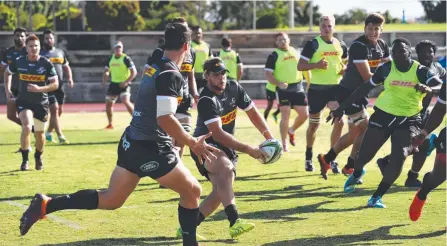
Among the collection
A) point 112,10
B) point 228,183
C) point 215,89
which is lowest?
point 112,10

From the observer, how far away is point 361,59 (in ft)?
42.5

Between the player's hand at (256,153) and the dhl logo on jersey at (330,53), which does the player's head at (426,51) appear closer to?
the dhl logo on jersey at (330,53)

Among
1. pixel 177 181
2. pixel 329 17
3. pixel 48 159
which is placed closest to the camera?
pixel 177 181

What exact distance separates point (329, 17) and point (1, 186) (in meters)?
5.40

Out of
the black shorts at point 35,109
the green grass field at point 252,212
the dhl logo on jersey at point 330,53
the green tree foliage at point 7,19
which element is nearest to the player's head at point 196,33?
the green grass field at point 252,212

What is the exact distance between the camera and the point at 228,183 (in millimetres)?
9008

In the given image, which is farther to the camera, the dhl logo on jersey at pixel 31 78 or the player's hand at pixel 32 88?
the dhl logo on jersey at pixel 31 78

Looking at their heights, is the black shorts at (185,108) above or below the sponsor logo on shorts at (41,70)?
below

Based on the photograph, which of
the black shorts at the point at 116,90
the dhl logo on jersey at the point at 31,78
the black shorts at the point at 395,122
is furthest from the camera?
the black shorts at the point at 116,90

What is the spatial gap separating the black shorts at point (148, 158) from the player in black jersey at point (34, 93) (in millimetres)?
6466

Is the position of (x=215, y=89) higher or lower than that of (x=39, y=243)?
higher

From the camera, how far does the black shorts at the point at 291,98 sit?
16.7 metres

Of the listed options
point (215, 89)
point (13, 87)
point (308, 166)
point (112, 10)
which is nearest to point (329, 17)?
point (308, 166)

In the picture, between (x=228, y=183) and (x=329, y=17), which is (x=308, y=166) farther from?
(x=228, y=183)
